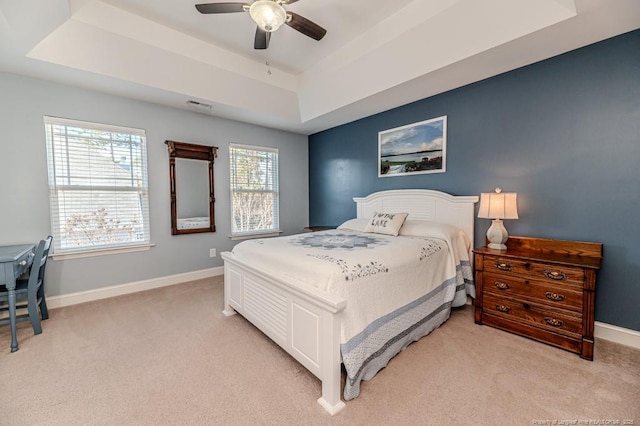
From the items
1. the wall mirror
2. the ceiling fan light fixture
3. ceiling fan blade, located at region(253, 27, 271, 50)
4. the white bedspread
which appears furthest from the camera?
the wall mirror

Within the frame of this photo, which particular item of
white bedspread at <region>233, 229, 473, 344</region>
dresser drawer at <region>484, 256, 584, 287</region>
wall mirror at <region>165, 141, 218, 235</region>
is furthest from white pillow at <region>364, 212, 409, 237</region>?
wall mirror at <region>165, 141, 218, 235</region>

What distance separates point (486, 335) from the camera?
2311 millimetres

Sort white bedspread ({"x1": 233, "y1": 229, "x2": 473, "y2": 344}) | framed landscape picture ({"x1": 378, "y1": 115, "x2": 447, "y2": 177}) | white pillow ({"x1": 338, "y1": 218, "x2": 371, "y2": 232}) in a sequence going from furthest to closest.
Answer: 1. white pillow ({"x1": 338, "y1": 218, "x2": 371, "y2": 232})
2. framed landscape picture ({"x1": 378, "y1": 115, "x2": 447, "y2": 177})
3. white bedspread ({"x1": 233, "y1": 229, "x2": 473, "y2": 344})

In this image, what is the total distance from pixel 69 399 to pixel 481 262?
3248 mm

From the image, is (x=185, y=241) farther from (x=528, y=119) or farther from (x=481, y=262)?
(x=528, y=119)

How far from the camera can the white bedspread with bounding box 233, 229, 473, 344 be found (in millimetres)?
1698

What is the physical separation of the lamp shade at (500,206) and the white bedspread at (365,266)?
0.43m

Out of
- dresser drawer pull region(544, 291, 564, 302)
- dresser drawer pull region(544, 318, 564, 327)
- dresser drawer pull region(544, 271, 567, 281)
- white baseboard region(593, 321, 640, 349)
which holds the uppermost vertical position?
dresser drawer pull region(544, 271, 567, 281)

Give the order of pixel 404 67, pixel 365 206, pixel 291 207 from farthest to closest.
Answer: pixel 291 207
pixel 365 206
pixel 404 67

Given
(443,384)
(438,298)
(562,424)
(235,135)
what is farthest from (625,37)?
(235,135)

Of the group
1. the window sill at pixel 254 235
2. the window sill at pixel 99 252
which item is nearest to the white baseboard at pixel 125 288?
the window sill at pixel 99 252

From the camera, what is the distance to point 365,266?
1858mm

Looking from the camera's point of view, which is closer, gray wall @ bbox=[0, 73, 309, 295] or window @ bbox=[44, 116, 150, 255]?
gray wall @ bbox=[0, 73, 309, 295]

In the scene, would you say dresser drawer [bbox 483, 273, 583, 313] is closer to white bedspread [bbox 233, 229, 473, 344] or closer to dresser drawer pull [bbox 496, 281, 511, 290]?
dresser drawer pull [bbox 496, 281, 511, 290]
